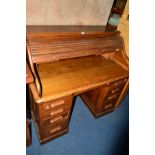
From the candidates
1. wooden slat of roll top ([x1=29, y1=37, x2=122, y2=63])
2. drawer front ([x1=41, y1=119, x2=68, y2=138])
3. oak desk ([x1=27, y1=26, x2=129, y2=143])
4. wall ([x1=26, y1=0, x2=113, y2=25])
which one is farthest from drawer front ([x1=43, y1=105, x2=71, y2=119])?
wall ([x1=26, y1=0, x2=113, y2=25])

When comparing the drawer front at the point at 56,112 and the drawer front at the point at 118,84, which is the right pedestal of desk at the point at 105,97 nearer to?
the drawer front at the point at 118,84

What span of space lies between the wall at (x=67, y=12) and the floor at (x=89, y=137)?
1376 mm

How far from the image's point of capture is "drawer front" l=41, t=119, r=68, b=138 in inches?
68.8

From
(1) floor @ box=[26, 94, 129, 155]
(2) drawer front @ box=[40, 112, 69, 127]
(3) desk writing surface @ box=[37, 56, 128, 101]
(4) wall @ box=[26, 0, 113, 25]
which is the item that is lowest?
(1) floor @ box=[26, 94, 129, 155]

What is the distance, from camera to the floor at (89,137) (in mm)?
1888

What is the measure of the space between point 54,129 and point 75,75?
0.75 meters

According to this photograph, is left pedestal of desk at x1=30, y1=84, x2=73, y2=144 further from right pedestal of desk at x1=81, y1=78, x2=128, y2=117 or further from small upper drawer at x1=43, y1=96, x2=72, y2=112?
right pedestal of desk at x1=81, y1=78, x2=128, y2=117

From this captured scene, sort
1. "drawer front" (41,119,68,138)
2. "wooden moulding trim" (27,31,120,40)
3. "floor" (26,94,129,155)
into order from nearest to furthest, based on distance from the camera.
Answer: "wooden moulding trim" (27,31,120,40) → "drawer front" (41,119,68,138) → "floor" (26,94,129,155)

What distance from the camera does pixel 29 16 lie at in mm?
1518
